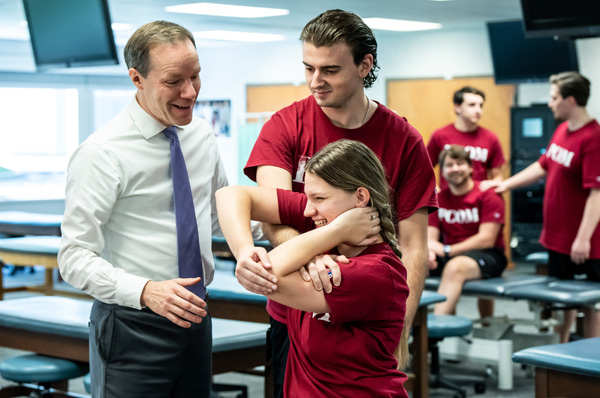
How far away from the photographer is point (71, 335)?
3090mm

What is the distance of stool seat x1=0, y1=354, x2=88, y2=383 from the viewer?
3201mm

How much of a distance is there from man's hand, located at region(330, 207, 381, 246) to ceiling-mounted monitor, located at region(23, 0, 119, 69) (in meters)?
3.85

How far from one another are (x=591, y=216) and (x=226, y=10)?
16.1 feet

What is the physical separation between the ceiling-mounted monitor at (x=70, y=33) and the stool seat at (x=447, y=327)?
2.59 meters

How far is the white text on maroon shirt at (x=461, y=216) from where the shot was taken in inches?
200

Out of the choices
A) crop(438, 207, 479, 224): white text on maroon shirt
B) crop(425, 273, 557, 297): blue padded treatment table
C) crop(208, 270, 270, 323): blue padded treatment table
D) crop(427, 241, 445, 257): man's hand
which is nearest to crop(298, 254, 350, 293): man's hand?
crop(208, 270, 270, 323): blue padded treatment table

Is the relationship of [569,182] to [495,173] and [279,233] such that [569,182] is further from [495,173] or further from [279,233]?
[279,233]

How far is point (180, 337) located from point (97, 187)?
43cm

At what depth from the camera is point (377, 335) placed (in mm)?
1675

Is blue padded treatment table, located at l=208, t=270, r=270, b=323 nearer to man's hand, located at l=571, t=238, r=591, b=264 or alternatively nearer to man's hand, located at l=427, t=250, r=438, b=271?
Result: man's hand, located at l=427, t=250, r=438, b=271

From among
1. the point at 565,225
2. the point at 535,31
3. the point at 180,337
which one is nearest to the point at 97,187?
the point at 180,337

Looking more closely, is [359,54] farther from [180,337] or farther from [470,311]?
[470,311]

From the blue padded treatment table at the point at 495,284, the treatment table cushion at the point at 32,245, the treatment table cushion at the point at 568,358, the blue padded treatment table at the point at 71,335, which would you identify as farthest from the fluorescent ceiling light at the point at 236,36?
the treatment table cushion at the point at 568,358

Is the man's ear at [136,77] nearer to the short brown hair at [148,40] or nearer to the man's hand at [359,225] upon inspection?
the short brown hair at [148,40]
